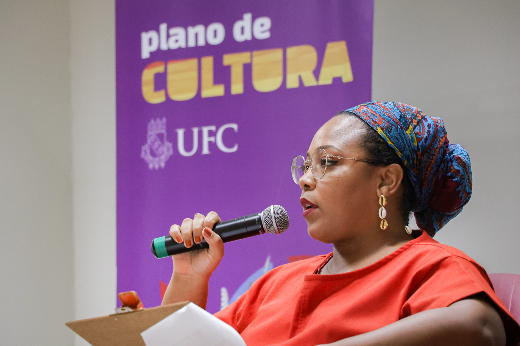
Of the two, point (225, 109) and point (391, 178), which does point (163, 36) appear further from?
point (391, 178)

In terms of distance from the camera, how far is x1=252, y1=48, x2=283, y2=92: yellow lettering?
2.18 meters

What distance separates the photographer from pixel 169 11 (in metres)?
2.41

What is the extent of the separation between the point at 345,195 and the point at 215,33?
133 centimetres

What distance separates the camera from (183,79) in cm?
236

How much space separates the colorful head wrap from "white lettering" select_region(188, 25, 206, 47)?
1201 millimetres

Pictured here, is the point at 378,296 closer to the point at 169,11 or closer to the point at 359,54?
the point at 359,54

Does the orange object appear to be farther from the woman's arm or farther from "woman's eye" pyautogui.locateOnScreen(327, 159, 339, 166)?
"woman's eye" pyautogui.locateOnScreen(327, 159, 339, 166)

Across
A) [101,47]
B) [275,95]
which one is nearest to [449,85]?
[275,95]

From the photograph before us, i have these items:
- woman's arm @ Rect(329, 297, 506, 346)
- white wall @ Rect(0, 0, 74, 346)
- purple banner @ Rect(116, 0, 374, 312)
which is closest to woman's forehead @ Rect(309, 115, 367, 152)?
woman's arm @ Rect(329, 297, 506, 346)

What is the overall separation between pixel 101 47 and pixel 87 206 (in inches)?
33.7

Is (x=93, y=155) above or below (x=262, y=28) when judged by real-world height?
below

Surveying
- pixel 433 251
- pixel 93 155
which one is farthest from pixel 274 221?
pixel 93 155

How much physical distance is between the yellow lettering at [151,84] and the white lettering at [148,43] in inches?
2.6

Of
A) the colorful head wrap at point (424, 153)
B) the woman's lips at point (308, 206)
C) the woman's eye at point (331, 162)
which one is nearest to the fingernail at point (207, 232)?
the woman's lips at point (308, 206)
